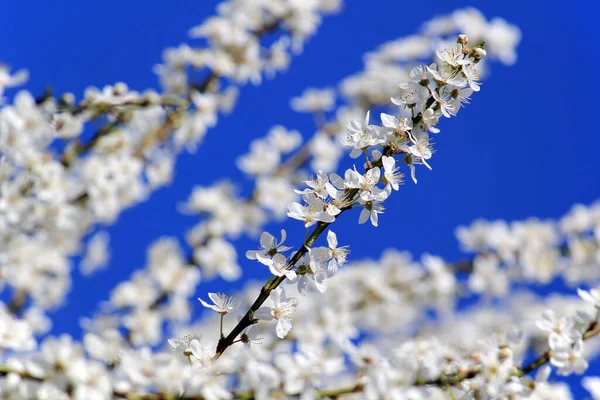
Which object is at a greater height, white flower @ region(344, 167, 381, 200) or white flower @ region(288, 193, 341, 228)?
white flower @ region(344, 167, 381, 200)

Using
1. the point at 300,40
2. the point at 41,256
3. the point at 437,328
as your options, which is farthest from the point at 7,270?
the point at 437,328

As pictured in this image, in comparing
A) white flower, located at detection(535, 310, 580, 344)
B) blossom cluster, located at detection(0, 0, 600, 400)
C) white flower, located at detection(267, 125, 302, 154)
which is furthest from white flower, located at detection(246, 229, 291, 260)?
white flower, located at detection(267, 125, 302, 154)

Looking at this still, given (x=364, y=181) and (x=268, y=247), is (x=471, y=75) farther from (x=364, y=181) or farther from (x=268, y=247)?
(x=268, y=247)

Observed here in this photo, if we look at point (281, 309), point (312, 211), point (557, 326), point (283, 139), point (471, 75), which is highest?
point (283, 139)

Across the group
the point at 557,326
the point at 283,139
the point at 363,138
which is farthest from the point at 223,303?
the point at 283,139

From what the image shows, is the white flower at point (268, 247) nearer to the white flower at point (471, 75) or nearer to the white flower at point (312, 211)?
the white flower at point (312, 211)

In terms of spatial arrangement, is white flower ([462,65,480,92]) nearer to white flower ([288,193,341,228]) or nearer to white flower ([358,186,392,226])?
white flower ([358,186,392,226])
